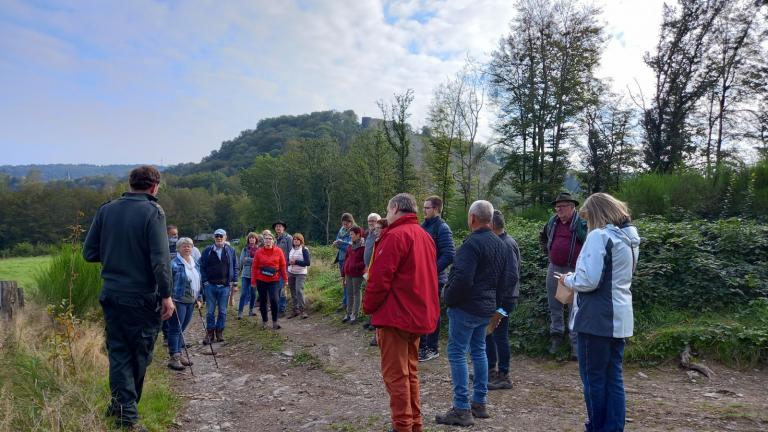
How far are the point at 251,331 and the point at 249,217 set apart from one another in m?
53.0

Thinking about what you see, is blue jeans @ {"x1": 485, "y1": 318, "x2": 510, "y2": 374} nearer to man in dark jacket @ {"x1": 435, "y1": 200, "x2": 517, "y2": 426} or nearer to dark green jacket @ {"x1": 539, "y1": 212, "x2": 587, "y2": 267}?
man in dark jacket @ {"x1": 435, "y1": 200, "x2": 517, "y2": 426}

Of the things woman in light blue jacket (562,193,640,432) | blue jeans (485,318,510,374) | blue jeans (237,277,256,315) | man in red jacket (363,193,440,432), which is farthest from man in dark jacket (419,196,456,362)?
blue jeans (237,277,256,315)

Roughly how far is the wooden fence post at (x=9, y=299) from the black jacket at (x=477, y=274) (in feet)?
21.1

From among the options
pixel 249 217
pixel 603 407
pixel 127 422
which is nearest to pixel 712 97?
pixel 603 407

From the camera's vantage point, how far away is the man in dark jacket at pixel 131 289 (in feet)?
12.7

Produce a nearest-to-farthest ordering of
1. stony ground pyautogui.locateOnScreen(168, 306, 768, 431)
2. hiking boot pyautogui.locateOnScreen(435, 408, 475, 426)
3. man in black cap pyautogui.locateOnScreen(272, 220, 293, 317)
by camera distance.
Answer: hiking boot pyautogui.locateOnScreen(435, 408, 475, 426) → stony ground pyautogui.locateOnScreen(168, 306, 768, 431) → man in black cap pyautogui.locateOnScreen(272, 220, 293, 317)

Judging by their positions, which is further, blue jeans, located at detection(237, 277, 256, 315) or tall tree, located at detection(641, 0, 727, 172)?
tall tree, located at detection(641, 0, 727, 172)

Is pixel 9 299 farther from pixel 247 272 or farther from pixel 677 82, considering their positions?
pixel 677 82

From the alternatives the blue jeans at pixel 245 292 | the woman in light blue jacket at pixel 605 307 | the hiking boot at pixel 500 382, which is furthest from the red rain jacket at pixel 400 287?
the blue jeans at pixel 245 292

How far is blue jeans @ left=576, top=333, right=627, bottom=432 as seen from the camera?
3.47 metres

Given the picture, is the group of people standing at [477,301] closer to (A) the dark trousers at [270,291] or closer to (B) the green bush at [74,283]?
(A) the dark trousers at [270,291]

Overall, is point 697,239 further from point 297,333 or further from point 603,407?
point 297,333

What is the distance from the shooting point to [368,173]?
4178cm

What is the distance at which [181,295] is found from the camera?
22.2ft
